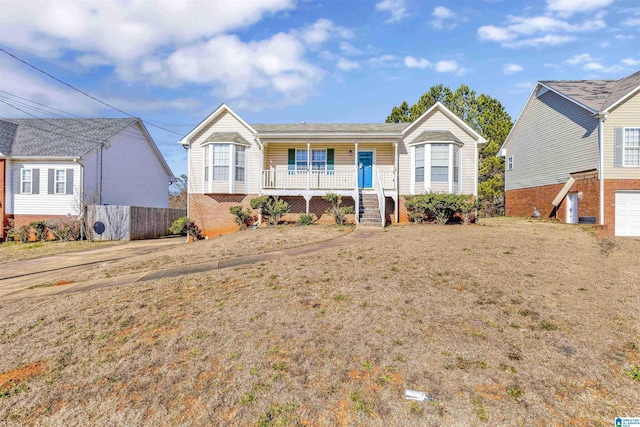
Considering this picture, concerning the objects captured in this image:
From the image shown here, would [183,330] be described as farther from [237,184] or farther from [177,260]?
[237,184]

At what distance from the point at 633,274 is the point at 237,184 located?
15.9 meters

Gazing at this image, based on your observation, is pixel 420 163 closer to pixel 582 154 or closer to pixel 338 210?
pixel 338 210

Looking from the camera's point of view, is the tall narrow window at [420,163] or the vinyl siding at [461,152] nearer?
the tall narrow window at [420,163]

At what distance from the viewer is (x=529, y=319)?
5051 millimetres

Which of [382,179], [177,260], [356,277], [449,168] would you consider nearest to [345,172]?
[382,179]

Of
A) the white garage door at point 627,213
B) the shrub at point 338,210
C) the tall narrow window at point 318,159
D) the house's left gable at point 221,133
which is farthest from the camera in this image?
the tall narrow window at point 318,159

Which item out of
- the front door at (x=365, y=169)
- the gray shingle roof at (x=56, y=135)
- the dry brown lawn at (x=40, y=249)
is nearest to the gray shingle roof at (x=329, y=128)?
the front door at (x=365, y=169)

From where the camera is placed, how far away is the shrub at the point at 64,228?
764 inches

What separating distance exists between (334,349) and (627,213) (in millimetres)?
18076

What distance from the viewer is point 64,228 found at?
63.7 feet

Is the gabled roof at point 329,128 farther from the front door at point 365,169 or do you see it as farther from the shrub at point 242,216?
the shrub at point 242,216

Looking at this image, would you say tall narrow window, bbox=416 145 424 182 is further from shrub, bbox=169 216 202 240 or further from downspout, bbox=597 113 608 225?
shrub, bbox=169 216 202 240

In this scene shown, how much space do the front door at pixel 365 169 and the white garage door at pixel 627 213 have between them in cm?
1149

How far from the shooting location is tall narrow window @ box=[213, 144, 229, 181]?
17.9 meters
